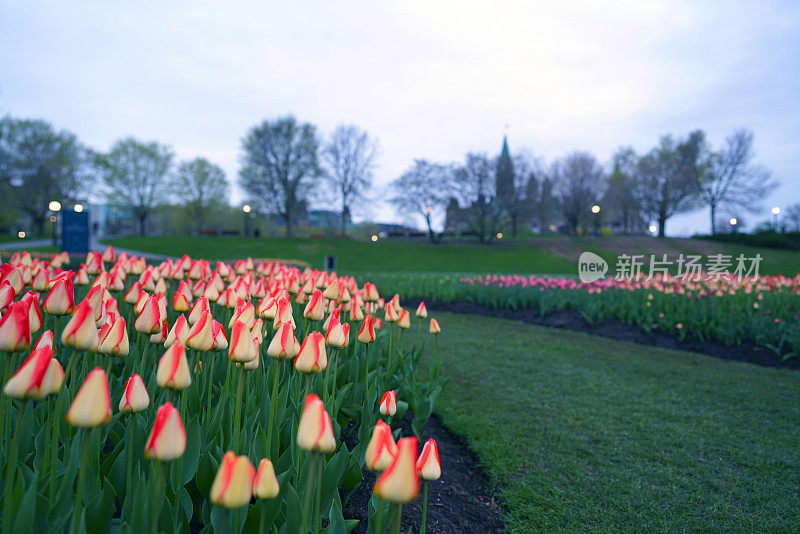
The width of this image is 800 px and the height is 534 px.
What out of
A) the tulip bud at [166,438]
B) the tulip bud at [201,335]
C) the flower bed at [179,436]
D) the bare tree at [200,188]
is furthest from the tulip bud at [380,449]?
the bare tree at [200,188]

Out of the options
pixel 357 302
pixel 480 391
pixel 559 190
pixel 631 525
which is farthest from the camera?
pixel 559 190

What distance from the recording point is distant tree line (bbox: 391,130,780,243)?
3769 centimetres

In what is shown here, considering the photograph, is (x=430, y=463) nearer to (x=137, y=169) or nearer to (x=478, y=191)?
(x=478, y=191)

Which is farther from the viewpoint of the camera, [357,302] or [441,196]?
[441,196]

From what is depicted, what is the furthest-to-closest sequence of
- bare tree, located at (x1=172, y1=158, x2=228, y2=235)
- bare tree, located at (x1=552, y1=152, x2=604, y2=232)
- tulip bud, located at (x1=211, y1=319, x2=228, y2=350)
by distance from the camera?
bare tree, located at (x1=172, y1=158, x2=228, y2=235)
bare tree, located at (x1=552, y1=152, x2=604, y2=232)
tulip bud, located at (x1=211, y1=319, x2=228, y2=350)

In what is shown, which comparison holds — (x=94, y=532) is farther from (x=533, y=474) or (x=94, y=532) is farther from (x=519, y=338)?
(x=519, y=338)

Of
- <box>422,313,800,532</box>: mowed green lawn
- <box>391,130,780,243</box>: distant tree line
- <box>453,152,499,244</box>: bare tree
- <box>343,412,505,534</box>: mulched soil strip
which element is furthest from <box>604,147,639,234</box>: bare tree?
<box>343,412,505,534</box>: mulched soil strip

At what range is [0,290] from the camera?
2025 millimetres

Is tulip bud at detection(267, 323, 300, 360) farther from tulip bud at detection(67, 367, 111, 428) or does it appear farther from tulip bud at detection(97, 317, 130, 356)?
tulip bud at detection(67, 367, 111, 428)

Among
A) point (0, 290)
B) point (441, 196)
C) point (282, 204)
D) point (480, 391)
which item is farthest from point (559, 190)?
point (0, 290)

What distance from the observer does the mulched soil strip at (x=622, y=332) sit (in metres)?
6.74

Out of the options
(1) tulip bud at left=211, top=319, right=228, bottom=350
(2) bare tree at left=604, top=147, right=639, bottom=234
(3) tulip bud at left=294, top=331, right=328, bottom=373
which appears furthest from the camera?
(2) bare tree at left=604, top=147, right=639, bottom=234

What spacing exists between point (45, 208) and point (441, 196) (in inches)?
1355

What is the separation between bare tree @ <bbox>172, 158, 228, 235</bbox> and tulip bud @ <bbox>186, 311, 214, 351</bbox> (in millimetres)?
53702
